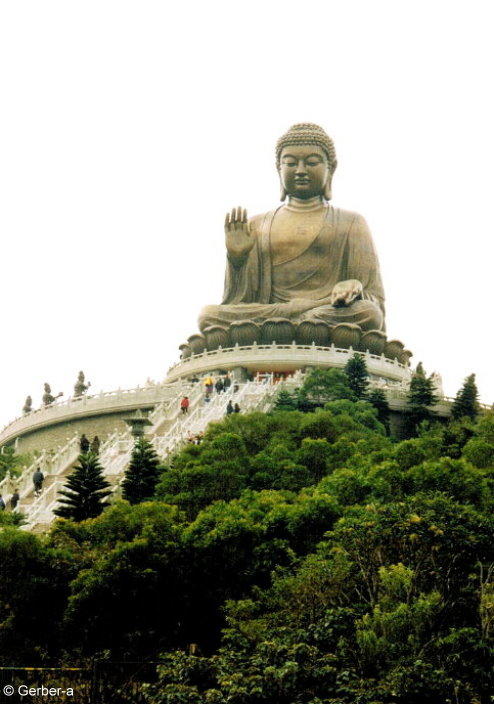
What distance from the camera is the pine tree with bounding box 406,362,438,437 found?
26250 mm

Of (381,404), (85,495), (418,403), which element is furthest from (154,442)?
(418,403)

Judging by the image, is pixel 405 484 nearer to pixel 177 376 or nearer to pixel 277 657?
pixel 277 657

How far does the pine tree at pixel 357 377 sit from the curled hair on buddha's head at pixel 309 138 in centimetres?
1082

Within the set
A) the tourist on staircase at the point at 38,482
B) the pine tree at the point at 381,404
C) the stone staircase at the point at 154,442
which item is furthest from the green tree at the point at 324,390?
the tourist on staircase at the point at 38,482

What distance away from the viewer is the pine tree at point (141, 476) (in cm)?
1773

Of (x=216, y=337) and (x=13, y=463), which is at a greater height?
(x=216, y=337)

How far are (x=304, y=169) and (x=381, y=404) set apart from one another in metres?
12.4

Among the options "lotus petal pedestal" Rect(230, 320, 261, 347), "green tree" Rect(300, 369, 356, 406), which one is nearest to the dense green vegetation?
"green tree" Rect(300, 369, 356, 406)

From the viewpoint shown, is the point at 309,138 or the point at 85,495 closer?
the point at 85,495

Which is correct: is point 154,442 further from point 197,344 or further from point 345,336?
point 197,344

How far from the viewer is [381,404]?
1021 inches

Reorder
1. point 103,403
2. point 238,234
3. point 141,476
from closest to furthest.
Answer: point 141,476 < point 103,403 < point 238,234

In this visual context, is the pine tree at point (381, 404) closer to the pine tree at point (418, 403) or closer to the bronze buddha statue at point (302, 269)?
the pine tree at point (418, 403)

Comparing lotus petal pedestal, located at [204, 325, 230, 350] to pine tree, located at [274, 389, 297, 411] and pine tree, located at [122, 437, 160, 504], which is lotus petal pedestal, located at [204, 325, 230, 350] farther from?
pine tree, located at [122, 437, 160, 504]
